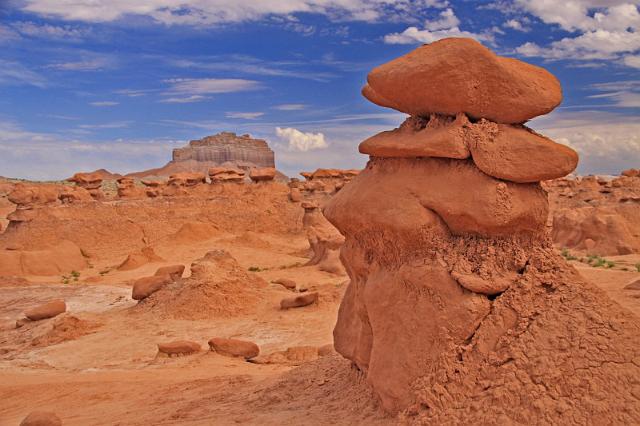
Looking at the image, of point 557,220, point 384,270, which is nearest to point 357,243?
point 384,270

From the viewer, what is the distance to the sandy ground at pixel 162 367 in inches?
201

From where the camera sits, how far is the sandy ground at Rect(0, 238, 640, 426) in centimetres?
510

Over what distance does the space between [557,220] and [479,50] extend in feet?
61.8

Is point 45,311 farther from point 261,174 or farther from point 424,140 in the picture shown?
point 261,174

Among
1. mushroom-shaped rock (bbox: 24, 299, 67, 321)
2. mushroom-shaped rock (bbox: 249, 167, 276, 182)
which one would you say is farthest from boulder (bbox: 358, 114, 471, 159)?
mushroom-shaped rock (bbox: 249, 167, 276, 182)

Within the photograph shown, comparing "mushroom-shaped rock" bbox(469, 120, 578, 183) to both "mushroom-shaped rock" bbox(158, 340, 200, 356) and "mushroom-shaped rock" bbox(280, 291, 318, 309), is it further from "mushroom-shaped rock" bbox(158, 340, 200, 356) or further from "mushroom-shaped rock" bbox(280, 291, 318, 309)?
"mushroom-shaped rock" bbox(280, 291, 318, 309)

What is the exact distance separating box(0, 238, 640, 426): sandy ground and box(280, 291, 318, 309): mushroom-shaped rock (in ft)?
0.44

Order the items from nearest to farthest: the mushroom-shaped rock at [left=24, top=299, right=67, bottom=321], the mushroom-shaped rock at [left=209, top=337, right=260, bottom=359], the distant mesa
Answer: the mushroom-shaped rock at [left=209, top=337, right=260, bottom=359] < the mushroom-shaped rock at [left=24, top=299, right=67, bottom=321] < the distant mesa

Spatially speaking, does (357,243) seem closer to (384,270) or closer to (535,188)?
(384,270)

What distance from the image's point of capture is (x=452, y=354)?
12.1 ft

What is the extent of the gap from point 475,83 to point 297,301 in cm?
762

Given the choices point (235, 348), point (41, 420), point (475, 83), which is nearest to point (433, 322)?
point (475, 83)

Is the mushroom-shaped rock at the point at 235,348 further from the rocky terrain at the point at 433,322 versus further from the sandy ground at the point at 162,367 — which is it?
the sandy ground at the point at 162,367

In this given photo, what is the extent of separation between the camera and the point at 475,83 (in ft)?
13.1
